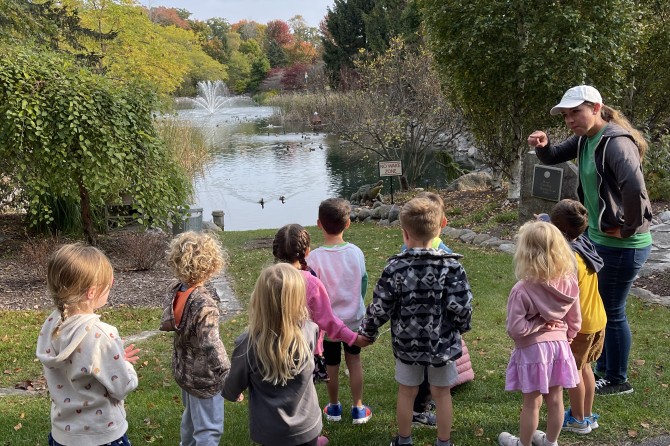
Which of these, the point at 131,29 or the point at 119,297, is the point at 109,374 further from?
the point at 131,29

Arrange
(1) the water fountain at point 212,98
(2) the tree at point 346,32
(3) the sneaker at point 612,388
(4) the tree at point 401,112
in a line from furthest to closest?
(1) the water fountain at point 212,98 → (2) the tree at point 346,32 → (4) the tree at point 401,112 → (3) the sneaker at point 612,388

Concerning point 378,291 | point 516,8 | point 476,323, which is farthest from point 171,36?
point 378,291

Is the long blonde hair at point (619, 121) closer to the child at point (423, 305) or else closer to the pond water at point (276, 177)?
the child at point (423, 305)

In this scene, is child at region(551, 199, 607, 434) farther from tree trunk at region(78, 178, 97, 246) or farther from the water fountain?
the water fountain

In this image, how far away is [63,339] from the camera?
2.47 meters

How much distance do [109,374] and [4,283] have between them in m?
6.41

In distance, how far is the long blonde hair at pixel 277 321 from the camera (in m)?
2.54

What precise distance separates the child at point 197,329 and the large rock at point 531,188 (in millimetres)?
7803

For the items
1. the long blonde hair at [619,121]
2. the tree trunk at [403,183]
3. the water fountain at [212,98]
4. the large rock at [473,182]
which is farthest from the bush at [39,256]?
the water fountain at [212,98]

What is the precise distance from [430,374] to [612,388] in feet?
5.09

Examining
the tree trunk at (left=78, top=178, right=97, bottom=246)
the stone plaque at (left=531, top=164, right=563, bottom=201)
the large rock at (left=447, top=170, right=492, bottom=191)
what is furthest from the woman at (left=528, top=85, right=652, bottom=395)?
the large rock at (left=447, top=170, right=492, bottom=191)

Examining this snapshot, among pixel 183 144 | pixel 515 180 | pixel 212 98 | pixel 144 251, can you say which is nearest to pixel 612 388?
pixel 144 251

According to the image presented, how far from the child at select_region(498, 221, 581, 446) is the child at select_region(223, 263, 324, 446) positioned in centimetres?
109

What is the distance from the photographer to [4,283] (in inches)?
314
